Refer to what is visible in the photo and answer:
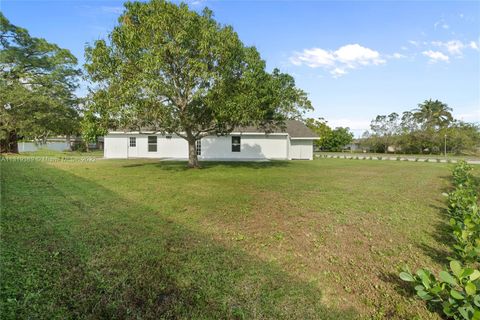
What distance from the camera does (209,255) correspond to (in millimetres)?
3828

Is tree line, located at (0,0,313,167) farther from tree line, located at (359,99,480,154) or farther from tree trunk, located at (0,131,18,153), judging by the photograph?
tree line, located at (359,99,480,154)

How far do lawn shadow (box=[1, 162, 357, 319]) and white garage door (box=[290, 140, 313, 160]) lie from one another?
22501mm

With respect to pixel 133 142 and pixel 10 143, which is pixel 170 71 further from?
Result: pixel 10 143

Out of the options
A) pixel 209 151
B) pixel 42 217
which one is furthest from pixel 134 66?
pixel 209 151

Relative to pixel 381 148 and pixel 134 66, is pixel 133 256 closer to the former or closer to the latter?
pixel 134 66

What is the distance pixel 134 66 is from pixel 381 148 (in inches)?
1955

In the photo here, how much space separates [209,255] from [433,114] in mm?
64068

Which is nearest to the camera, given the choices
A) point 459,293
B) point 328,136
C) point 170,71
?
point 459,293

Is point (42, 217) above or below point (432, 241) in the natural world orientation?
above

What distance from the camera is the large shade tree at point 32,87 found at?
22.7 metres

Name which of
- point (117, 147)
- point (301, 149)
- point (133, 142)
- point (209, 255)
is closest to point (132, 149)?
point (133, 142)

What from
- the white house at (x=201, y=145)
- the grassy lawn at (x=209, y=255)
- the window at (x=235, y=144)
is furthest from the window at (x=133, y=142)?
the grassy lawn at (x=209, y=255)

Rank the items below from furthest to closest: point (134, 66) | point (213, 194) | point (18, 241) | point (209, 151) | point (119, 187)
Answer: point (209, 151)
point (134, 66)
point (119, 187)
point (213, 194)
point (18, 241)

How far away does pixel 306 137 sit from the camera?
85.5ft
